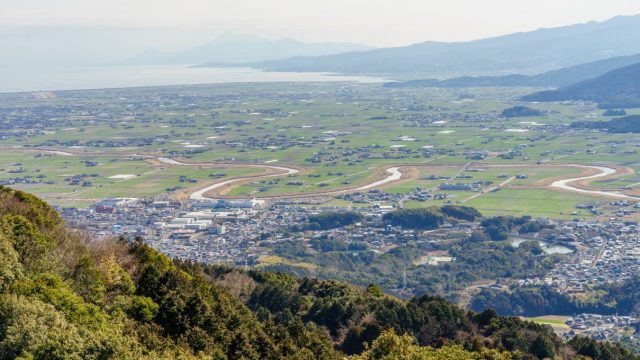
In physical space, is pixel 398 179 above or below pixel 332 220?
below

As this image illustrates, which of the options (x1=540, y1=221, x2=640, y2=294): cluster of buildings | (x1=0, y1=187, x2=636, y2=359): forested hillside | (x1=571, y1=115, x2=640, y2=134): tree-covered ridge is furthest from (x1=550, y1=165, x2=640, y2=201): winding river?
(x1=0, y1=187, x2=636, y2=359): forested hillside

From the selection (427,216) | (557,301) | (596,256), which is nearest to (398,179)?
(427,216)

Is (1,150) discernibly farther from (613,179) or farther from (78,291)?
(78,291)

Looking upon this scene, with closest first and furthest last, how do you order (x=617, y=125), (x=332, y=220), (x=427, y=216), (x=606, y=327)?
(x=606, y=327) < (x=427, y=216) < (x=332, y=220) < (x=617, y=125)

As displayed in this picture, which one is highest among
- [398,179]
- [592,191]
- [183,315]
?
Result: [183,315]

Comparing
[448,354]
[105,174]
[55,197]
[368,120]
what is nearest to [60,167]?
[105,174]

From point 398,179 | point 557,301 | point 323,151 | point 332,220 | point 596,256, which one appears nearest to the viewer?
point 557,301

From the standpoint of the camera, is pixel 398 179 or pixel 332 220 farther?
pixel 398 179

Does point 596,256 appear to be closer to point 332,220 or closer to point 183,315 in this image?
point 332,220

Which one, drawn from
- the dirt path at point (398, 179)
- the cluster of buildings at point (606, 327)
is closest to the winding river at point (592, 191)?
the dirt path at point (398, 179)
